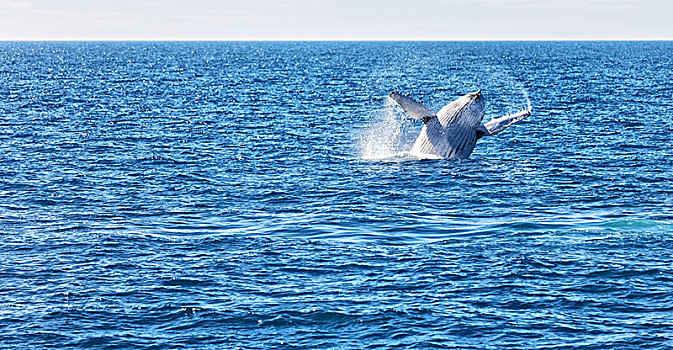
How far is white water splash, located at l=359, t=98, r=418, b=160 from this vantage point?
1791 inches

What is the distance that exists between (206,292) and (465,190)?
1549cm

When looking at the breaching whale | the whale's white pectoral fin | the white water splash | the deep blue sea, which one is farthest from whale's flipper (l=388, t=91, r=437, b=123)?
the white water splash

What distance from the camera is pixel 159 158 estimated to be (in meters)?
44.8

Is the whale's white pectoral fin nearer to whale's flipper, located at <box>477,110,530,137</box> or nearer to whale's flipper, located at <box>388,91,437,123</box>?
whale's flipper, located at <box>477,110,530,137</box>

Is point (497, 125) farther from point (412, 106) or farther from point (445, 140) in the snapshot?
point (412, 106)

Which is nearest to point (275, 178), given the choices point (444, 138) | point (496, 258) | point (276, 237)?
point (444, 138)

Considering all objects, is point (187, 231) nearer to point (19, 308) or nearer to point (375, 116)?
point (19, 308)


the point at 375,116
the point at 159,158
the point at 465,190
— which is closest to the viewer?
the point at 465,190

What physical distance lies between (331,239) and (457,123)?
13.3 metres

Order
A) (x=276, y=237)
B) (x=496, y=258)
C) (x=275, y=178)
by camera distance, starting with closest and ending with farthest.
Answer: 1. (x=496, y=258)
2. (x=276, y=237)
3. (x=275, y=178)

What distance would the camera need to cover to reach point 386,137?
177ft

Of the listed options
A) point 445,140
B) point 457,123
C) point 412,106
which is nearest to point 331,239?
point 412,106

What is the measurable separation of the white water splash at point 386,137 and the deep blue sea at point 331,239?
1.44ft

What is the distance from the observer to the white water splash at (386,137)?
45500 millimetres
